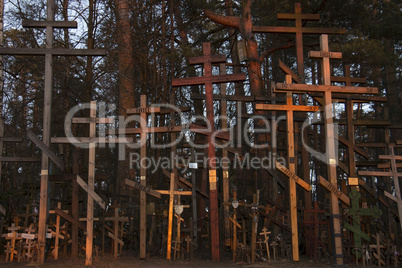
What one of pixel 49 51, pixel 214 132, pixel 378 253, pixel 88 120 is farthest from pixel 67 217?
pixel 378 253

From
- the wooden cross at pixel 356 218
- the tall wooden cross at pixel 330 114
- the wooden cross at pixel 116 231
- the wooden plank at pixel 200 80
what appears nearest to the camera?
the tall wooden cross at pixel 330 114

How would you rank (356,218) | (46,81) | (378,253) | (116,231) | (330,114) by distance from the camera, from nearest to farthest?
1. (330,114)
2. (378,253)
3. (356,218)
4. (46,81)
5. (116,231)

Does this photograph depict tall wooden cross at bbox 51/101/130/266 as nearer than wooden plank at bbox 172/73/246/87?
Yes

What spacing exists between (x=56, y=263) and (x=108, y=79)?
523 inches

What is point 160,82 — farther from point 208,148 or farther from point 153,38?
point 208,148

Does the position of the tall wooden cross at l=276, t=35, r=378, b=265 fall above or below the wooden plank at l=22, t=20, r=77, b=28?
below

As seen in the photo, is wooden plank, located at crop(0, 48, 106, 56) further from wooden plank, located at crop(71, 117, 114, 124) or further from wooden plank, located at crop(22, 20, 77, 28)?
wooden plank, located at crop(71, 117, 114, 124)

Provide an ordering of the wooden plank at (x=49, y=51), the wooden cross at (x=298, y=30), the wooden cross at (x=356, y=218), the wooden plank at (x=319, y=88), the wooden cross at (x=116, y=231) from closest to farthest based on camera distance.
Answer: the wooden plank at (x=319, y=88) → the wooden cross at (x=356, y=218) → the wooden plank at (x=49, y=51) → the wooden cross at (x=116, y=231) → the wooden cross at (x=298, y=30)

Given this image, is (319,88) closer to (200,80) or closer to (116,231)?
(200,80)

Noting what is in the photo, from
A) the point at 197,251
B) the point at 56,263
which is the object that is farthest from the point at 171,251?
the point at 56,263

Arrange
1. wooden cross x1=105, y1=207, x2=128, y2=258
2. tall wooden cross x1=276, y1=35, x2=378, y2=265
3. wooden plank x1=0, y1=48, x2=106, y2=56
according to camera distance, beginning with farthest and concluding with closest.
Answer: wooden cross x1=105, y1=207, x2=128, y2=258 < wooden plank x1=0, y1=48, x2=106, y2=56 < tall wooden cross x1=276, y1=35, x2=378, y2=265

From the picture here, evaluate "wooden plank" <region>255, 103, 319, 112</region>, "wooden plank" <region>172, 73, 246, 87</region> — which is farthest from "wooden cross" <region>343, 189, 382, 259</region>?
"wooden plank" <region>172, 73, 246, 87</region>

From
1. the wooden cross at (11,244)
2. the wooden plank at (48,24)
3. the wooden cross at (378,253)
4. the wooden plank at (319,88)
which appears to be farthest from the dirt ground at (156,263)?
the wooden plank at (48,24)

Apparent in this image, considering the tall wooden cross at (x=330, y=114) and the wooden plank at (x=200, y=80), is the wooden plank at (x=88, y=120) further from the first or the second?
the tall wooden cross at (x=330, y=114)
